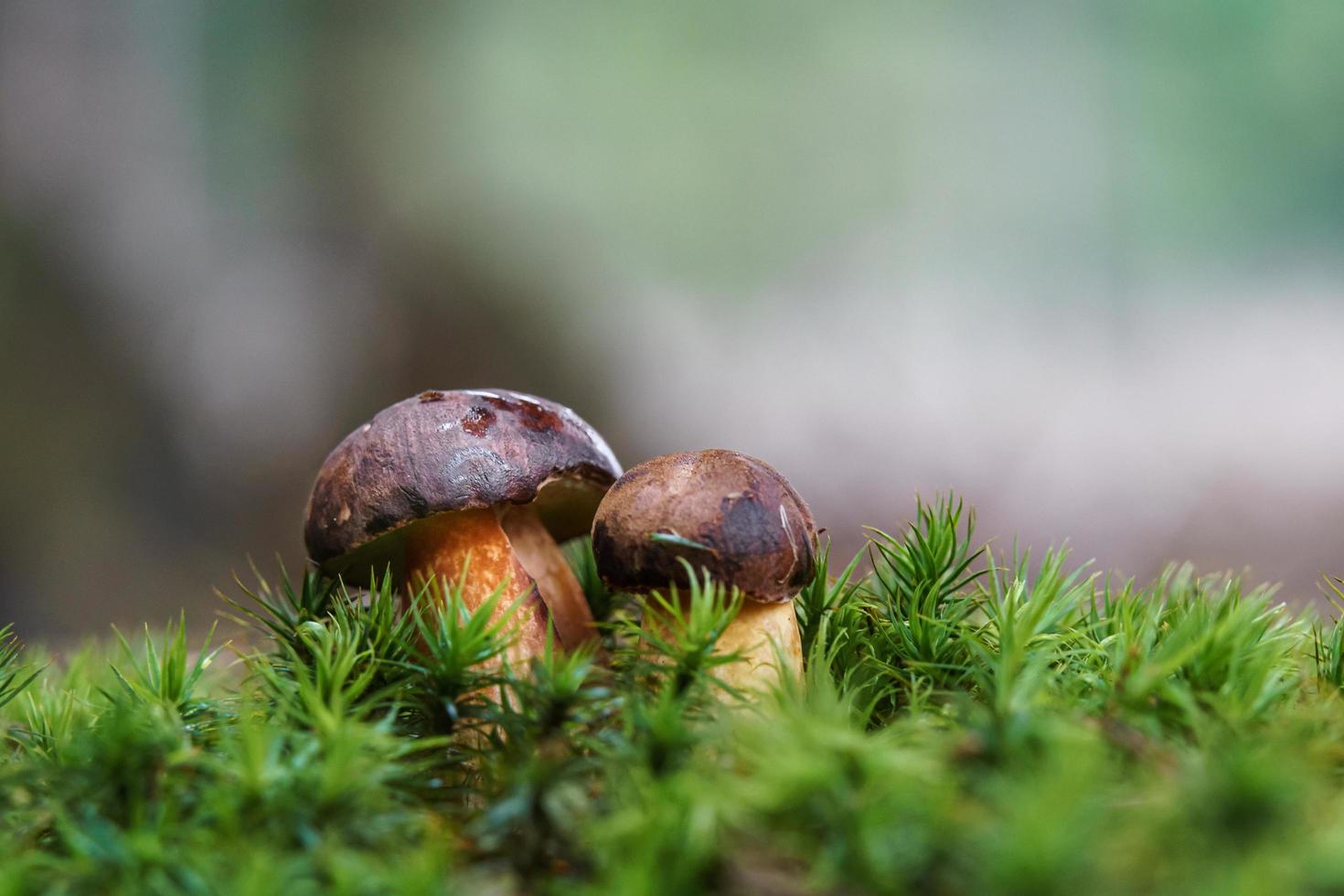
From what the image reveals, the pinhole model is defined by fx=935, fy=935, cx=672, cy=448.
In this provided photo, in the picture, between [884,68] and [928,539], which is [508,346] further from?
[928,539]

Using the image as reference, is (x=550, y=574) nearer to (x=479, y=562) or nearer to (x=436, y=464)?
(x=479, y=562)

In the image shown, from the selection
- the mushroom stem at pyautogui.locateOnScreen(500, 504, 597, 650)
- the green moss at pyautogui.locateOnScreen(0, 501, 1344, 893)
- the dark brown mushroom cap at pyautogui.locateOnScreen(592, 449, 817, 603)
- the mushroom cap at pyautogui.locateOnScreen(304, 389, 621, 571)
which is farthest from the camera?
the mushroom stem at pyautogui.locateOnScreen(500, 504, 597, 650)

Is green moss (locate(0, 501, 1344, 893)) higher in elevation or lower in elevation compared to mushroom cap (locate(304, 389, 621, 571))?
lower

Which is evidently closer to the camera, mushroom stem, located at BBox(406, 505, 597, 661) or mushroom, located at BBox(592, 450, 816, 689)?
mushroom, located at BBox(592, 450, 816, 689)

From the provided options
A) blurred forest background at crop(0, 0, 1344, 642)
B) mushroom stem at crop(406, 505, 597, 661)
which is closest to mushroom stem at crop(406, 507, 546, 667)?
mushroom stem at crop(406, 505, 597, 661)

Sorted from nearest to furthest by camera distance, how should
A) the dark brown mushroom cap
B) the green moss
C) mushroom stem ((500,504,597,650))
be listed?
the green moss, the dark brown mushroom cap, mushroom stem ((500,504,597,650))

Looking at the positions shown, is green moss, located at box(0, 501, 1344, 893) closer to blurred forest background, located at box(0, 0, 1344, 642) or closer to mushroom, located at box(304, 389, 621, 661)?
mushroom, located at box(304, 389, 621, 661)

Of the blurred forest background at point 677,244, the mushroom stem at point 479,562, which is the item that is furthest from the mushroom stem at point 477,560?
the blurred forest background at point 677,244

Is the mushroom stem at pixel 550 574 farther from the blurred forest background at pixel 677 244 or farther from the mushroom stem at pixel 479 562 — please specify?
the blurred forest background at pixel 677 244
